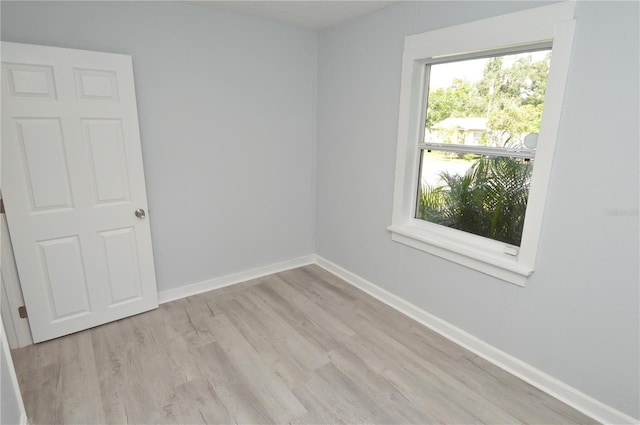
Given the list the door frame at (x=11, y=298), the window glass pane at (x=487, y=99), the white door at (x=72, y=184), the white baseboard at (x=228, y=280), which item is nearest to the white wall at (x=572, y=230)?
the window glass pane at (x=487, y=99)

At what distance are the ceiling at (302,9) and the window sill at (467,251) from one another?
182cm

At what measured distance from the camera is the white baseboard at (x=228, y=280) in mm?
3021

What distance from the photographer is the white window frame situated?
5.85 ft

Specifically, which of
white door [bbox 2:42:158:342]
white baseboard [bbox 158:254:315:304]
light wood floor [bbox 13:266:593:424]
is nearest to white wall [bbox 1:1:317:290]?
white baseboard [bbox 158:254:315:304]

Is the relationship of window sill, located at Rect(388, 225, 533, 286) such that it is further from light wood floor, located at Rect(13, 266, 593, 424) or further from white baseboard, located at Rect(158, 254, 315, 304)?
white baseboard, located at Rect(158, 254, 315, 304)

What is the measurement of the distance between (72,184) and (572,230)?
320 centimetres

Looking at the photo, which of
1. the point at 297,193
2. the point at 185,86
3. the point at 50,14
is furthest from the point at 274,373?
the point at 50,14

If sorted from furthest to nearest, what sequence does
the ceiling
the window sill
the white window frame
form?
the ceiling < the window sill < the white window frame

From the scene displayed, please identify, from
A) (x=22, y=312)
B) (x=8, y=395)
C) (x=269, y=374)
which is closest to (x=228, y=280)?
(x=269, y=374)

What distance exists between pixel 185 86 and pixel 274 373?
7.62 ft

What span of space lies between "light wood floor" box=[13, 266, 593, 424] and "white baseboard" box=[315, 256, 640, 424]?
61 mm

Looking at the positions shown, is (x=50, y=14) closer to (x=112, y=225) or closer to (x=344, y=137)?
(x=112, y=225)

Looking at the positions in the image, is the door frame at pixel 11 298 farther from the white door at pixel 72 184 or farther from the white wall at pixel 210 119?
the white wall at pixel 210 119

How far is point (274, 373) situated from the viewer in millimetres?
2158
